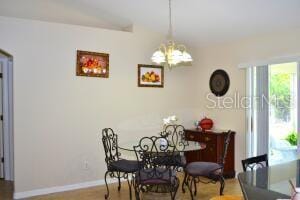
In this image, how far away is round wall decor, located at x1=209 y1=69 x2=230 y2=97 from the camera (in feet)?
17.1

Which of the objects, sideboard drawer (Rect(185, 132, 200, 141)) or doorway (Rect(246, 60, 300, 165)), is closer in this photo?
doorway (Rect(246, 60, 300, 165))

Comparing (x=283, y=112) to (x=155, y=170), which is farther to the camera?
(x=283, y=112)

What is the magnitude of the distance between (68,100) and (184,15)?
2.16m

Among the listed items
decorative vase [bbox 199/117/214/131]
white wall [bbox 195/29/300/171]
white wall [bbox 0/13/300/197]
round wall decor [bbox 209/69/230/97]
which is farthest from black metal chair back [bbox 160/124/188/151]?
round wall decor [bbox 209/69/230/97]

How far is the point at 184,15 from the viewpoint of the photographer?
177 inches

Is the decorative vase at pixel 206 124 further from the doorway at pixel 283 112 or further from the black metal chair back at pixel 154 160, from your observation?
the black metal chair back at pixel 154 160

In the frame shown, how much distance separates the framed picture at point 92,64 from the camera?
4.63 meters

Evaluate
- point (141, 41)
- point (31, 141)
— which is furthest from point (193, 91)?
point (31, 141)

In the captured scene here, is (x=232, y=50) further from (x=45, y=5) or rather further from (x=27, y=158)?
(x=27, y=158)

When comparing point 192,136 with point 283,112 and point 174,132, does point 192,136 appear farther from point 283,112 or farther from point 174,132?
point 283,112

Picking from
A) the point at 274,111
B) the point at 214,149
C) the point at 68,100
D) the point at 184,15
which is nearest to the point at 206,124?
the point at 214,149

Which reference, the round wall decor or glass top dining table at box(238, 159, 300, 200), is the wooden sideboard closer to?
the round wall decor

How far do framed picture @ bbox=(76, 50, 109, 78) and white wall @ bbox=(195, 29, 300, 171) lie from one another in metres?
1.90

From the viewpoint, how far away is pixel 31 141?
4.25 meters
